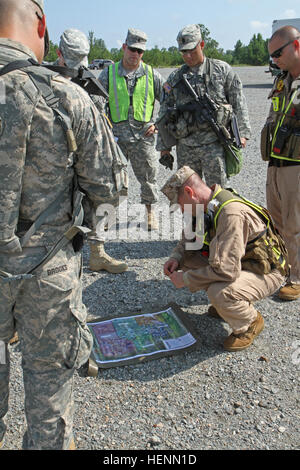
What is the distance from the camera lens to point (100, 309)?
3549 mm

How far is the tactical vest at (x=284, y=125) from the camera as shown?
11.0ft

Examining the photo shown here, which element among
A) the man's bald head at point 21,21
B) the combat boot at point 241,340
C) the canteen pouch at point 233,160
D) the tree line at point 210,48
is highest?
the tree line at point 210,48

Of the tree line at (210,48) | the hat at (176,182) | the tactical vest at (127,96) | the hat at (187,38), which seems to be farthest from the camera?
the tree line at (210,48)

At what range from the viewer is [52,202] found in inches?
67.9

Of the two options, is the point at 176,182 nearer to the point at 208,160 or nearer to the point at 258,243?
the point at 258,243

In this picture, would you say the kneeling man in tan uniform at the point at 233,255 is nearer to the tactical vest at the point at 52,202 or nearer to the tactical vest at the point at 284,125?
the tactical vest at the point at 284,125

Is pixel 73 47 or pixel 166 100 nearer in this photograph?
pixel 73 47

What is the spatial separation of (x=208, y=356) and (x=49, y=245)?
1636 mm

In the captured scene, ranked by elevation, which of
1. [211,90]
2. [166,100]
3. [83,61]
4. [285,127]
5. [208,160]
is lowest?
[208,160]

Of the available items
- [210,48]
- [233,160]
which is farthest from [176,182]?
[210,48]

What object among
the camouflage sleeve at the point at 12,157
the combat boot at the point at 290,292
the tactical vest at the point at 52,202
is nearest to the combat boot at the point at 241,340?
the combat boot at the point at 290,292

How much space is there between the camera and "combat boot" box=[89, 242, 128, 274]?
4.12 m

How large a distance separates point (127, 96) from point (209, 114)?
1008mm
